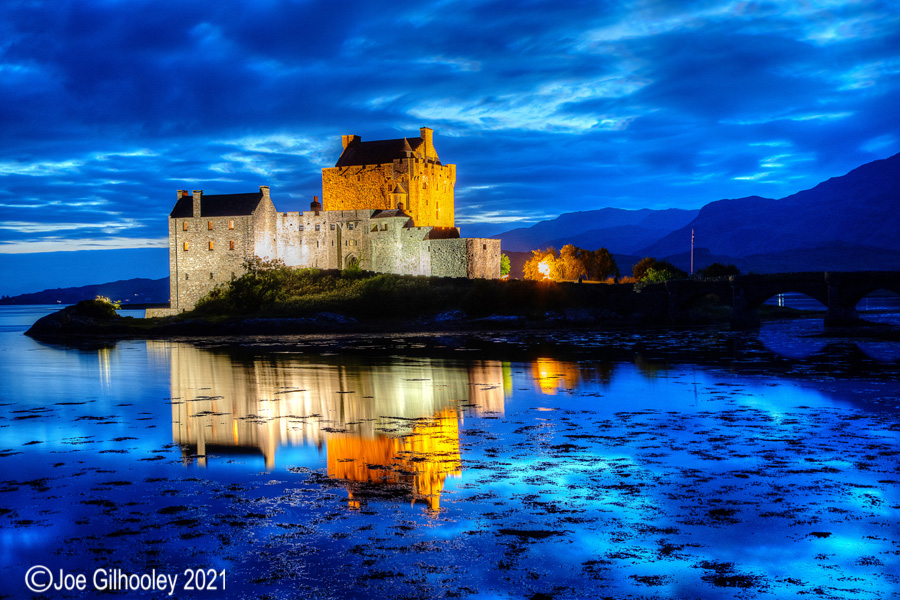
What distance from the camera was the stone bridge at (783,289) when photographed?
55000mm

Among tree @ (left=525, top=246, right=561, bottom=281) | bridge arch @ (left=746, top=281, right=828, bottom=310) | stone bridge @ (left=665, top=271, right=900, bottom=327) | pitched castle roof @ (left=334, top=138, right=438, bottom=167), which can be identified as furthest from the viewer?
tree @ (left=525, top=246, right=561, bottom=281)

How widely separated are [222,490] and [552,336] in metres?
39.1

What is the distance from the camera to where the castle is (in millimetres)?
64562

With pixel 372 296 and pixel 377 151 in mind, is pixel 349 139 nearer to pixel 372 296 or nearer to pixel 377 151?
Answer: pixel 377 151

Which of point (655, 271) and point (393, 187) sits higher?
point (393, 187)

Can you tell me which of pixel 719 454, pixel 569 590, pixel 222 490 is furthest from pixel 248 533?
pixel 719 454

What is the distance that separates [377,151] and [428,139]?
18.5 ft

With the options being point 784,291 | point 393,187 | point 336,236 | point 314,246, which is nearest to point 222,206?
point 314,246

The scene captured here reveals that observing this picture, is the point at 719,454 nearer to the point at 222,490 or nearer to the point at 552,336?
the point at 222,490

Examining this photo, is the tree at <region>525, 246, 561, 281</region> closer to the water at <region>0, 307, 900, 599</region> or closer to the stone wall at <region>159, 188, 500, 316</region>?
the stone wall at <region>159, 188, 500, 316</region>

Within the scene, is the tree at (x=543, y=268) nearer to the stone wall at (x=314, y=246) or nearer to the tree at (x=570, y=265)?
the tree at (x=570, y=265)

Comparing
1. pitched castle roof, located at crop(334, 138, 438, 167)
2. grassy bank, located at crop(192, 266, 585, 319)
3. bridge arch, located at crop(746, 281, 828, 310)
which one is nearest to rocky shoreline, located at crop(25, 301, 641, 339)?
grassy bank, located at crop(192, 266, 585, 319)

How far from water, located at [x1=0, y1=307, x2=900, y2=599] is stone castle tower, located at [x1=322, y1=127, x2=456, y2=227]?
153 feet

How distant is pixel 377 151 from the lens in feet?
237
